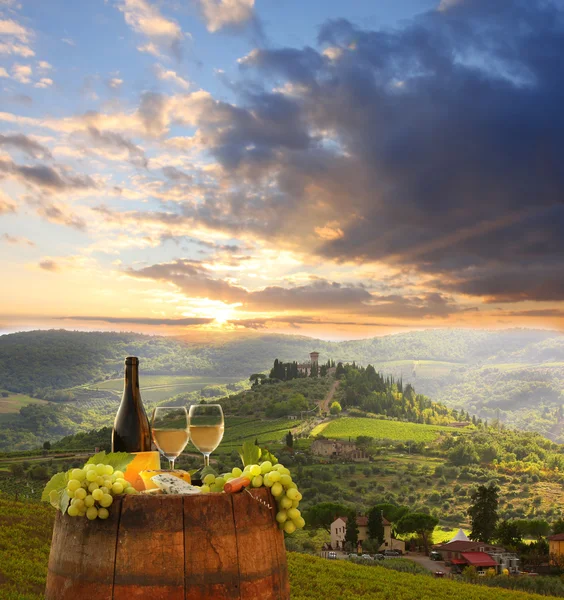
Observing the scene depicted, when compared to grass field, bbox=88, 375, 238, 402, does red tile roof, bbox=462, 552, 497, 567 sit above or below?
below

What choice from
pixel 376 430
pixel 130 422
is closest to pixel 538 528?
pixel 376 430

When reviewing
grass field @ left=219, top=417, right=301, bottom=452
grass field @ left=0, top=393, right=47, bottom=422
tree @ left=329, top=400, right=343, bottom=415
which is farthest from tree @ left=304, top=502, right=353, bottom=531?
grass field @ left=0, top=393, right=47, bottom=422

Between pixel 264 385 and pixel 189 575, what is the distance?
344 feet

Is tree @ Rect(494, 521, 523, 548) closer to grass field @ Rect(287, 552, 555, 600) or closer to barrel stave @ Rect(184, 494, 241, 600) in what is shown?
grass field @ Rect(287, 552, 555, 600)

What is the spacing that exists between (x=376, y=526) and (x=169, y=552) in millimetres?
49855

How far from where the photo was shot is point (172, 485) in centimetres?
200

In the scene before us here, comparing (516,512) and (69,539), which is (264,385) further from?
(69,539)

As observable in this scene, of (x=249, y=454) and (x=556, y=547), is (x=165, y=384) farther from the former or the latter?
(x=249, y=454)

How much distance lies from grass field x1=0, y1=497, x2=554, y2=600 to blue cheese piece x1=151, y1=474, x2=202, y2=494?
25.6 ft

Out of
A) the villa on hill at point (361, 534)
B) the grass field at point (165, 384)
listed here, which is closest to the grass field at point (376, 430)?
the villa on hill at point (361, 534)

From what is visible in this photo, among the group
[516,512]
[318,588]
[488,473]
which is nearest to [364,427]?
[488,473]

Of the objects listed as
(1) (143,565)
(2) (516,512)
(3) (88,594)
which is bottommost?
(2) (516,512)

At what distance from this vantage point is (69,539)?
2.05 m

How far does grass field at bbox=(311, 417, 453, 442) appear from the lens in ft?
290
